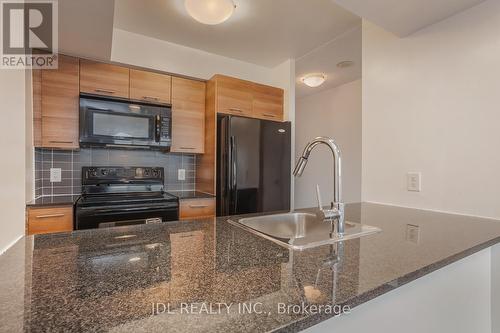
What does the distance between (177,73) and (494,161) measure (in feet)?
8.41

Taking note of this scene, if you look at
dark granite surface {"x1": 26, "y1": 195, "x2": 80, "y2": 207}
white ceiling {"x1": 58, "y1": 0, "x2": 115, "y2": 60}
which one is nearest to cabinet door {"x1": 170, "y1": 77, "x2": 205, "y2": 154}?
white ceiling {"x1": 58, "y1": 0, "x2": 115, "y2": 60}

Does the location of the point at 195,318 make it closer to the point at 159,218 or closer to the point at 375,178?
the point at 375,178

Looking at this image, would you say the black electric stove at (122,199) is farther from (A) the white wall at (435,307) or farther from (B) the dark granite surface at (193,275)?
(A) the white wall at (435,307)

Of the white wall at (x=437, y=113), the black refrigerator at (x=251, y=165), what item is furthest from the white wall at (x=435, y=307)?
the black refrigerator at (x=251, y=165)

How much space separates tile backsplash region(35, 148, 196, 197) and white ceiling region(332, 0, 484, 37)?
7.20ft

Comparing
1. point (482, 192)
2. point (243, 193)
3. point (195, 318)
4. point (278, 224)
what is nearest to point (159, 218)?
point (243, 193)

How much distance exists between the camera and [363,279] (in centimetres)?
60

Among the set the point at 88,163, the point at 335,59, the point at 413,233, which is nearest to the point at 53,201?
the point at 88,163

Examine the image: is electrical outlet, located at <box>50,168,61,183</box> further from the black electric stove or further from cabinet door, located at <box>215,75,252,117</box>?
cabinet door, located at <box>215,75,252,117</box>

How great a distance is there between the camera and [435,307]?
0.90 meters

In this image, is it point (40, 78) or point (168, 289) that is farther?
point (40, 78)

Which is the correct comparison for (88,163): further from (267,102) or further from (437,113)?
(437,113)

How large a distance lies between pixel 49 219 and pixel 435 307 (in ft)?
7.53

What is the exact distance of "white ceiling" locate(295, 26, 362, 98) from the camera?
259 cm
